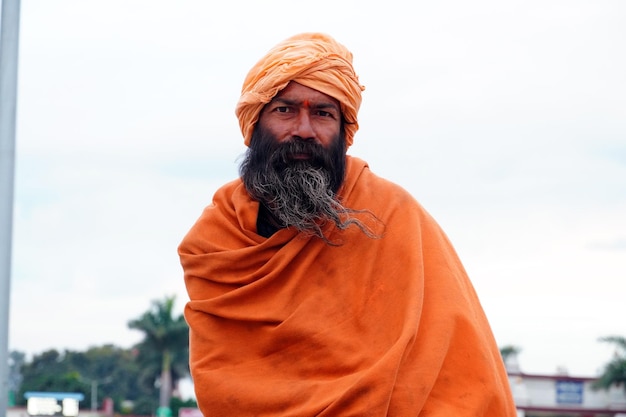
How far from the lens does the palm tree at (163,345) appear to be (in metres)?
70.2

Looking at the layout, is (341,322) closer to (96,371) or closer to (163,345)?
(163,345)

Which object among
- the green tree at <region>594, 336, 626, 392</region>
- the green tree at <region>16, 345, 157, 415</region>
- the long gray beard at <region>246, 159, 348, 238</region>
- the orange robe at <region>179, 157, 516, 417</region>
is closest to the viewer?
the orange robe at <region>179, 157, 516, 417</region>

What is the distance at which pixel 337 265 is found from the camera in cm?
434

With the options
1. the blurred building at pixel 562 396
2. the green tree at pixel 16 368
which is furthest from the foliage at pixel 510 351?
the green tree at pixel 16 368

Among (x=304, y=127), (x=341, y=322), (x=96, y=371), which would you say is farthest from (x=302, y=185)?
(x=96, y=371)

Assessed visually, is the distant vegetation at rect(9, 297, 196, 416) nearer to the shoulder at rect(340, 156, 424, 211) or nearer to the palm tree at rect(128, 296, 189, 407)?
the palm tree at rect(128, 296, 189, 407)

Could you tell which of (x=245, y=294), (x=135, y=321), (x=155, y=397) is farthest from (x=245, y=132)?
(x=155, y=397)

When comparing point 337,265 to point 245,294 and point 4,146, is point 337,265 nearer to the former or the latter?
point 245,294

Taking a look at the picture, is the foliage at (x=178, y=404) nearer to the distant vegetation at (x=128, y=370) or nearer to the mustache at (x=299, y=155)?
the distant vegetation at (x=128, y=370)

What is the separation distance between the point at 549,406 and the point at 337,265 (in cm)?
5488

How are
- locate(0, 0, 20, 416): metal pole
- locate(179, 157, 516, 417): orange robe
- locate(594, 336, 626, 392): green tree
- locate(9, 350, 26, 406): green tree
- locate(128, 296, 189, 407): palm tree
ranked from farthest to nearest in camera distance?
locate(9, 350, 26, 406): green tree, locate(128, 296, 189, 407): palm tree, locate(594, 336, 626, 392): green tree, locate(0, 0, 20, 416): metal pole, locate(179, 157, 516, 417): orange robe

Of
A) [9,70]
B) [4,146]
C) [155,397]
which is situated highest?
[9,70]

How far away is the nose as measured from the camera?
14.3 ft

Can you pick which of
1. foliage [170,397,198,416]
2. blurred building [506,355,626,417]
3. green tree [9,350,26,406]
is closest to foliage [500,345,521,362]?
blurred building [506,355,626,417]
